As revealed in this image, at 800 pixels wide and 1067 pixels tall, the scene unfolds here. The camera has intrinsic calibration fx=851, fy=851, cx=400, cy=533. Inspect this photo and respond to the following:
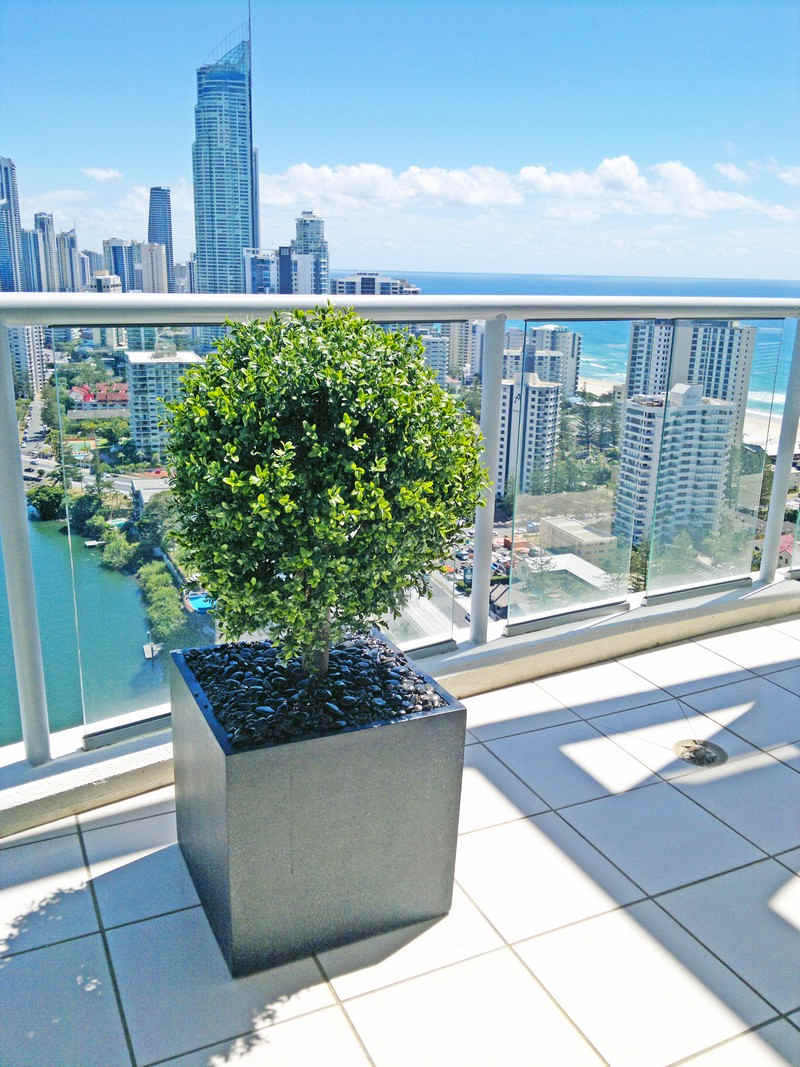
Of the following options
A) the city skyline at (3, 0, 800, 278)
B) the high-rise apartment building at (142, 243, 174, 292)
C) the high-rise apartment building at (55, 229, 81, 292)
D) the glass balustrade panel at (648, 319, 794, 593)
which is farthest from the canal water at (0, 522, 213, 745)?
the city skyline at (3, 0, 800, 278)

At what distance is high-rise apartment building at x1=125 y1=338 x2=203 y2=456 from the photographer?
81.8 inches

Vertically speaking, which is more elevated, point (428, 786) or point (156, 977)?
point (428, 786)

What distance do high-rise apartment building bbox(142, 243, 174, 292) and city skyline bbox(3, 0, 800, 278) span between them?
9.78 metres

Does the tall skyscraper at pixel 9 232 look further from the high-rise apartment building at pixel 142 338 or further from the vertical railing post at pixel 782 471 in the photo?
the high-rise apartment building at pixel 142 338

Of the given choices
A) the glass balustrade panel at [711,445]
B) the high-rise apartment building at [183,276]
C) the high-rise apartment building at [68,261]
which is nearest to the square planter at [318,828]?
the glass balustrade panel at [711,445]

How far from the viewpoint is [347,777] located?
1.63 m

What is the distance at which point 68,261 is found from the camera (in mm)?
36688

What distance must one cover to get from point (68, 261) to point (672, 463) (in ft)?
127

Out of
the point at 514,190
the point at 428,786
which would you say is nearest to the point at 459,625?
the point at 428,786

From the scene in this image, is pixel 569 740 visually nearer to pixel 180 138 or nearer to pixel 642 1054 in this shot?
pixel 642 1054

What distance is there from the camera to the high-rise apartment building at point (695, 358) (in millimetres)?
2908

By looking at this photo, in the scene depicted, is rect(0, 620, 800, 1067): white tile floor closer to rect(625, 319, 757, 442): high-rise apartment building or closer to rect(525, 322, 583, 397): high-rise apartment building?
rect(525, 322, 583, 397): high-rise apartment building

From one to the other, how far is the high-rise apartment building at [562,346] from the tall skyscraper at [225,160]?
43.0m

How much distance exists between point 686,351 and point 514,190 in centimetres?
7028
